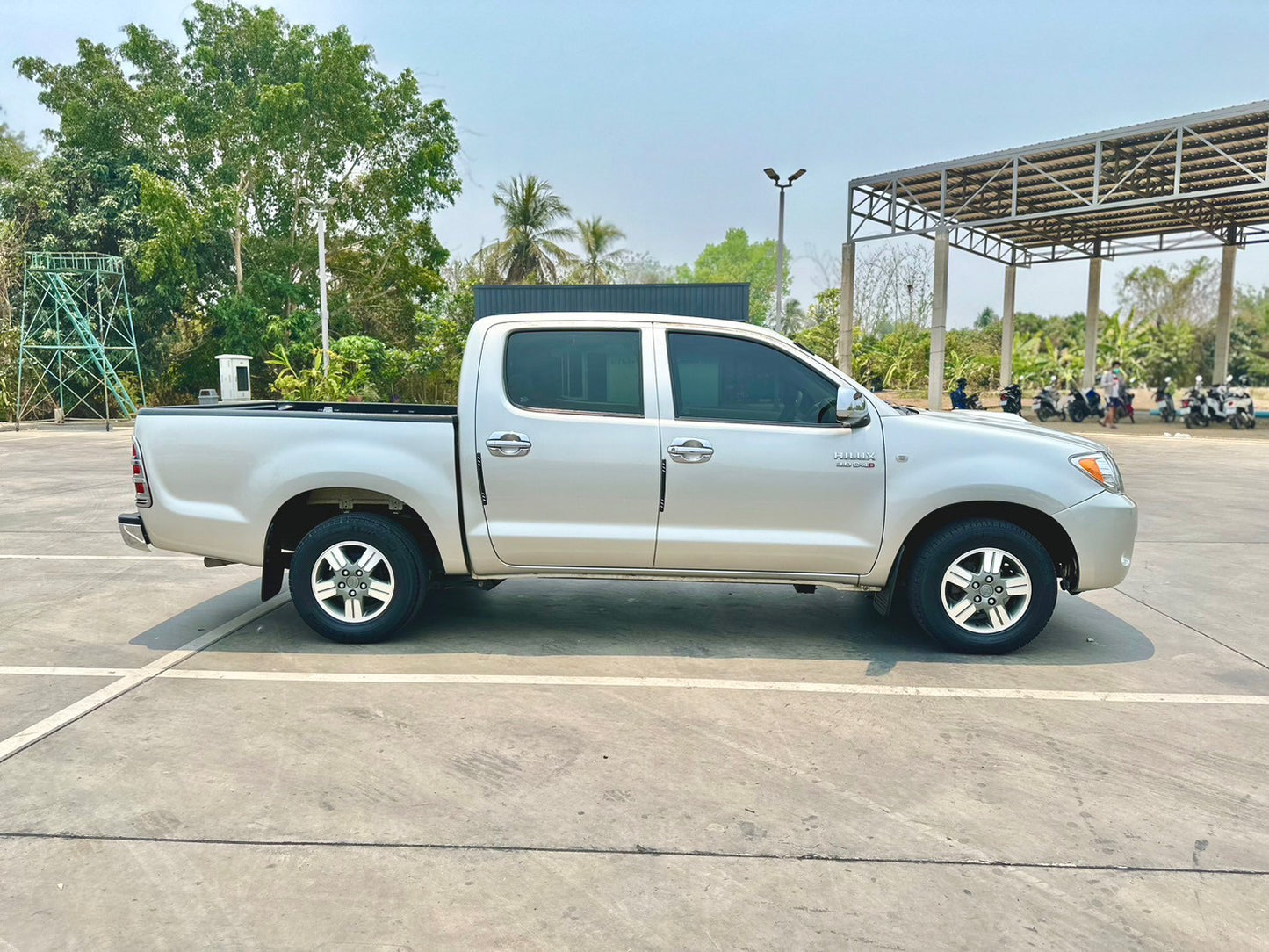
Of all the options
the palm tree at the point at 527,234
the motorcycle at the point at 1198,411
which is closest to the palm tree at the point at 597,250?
the palm tree at the point at 527,234

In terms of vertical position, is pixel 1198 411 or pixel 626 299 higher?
pixel 626 299

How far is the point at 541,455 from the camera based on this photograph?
5.37m

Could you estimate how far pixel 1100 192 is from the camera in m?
24.5

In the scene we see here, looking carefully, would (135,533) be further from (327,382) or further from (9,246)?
(9,246)

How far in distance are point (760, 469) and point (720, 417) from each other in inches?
14.8

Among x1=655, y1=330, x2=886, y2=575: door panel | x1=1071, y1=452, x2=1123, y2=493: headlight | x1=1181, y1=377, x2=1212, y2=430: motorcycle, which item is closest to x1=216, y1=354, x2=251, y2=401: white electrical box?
x1=655, y1=330, x2=886, y2=575: door panel

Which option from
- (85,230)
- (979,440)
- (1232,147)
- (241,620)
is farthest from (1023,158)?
(85,230)

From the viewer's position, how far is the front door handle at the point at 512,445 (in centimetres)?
537

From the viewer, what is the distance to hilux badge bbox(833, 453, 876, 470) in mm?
5336

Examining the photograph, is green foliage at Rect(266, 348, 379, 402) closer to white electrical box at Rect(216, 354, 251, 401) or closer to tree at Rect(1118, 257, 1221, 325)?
white electrical box at Rect(216, 354, 251, 401)

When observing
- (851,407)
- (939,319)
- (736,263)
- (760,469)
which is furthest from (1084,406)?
(736,263)

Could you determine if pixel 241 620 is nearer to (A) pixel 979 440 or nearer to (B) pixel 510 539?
(B) pixel 510 539

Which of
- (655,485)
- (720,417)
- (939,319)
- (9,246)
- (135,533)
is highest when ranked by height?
(9,246)

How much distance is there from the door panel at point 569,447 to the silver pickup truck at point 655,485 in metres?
0.01
